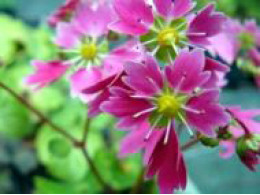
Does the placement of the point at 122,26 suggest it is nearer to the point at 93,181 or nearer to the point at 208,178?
the point at 93,181

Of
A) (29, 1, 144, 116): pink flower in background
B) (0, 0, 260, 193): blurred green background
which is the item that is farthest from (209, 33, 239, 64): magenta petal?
(0, 0, 260, 193): blurred green background

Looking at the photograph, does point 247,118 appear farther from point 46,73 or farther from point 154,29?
point 46,73

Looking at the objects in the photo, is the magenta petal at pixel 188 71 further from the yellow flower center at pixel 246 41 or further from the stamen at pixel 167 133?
the yellow flower center at pixel 246 41

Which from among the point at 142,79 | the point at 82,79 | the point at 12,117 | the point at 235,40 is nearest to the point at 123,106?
the point at 142,79

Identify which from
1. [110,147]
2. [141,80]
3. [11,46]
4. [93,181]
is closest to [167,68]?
[141,80]

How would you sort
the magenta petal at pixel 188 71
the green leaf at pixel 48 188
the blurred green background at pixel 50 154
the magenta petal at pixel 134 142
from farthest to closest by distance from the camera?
the blurred green background at pixel 50 154 → the green leaf at pixel 48 188 → the magenta petal at pixel 134 142 → the magenta petal at pixel 188 71

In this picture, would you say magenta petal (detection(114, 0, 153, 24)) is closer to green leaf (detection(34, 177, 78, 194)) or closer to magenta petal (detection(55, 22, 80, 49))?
magenta petal (detection(55, 22, 80, 49))

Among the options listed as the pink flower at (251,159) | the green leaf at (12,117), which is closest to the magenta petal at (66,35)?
the pink flower at (251,159)
